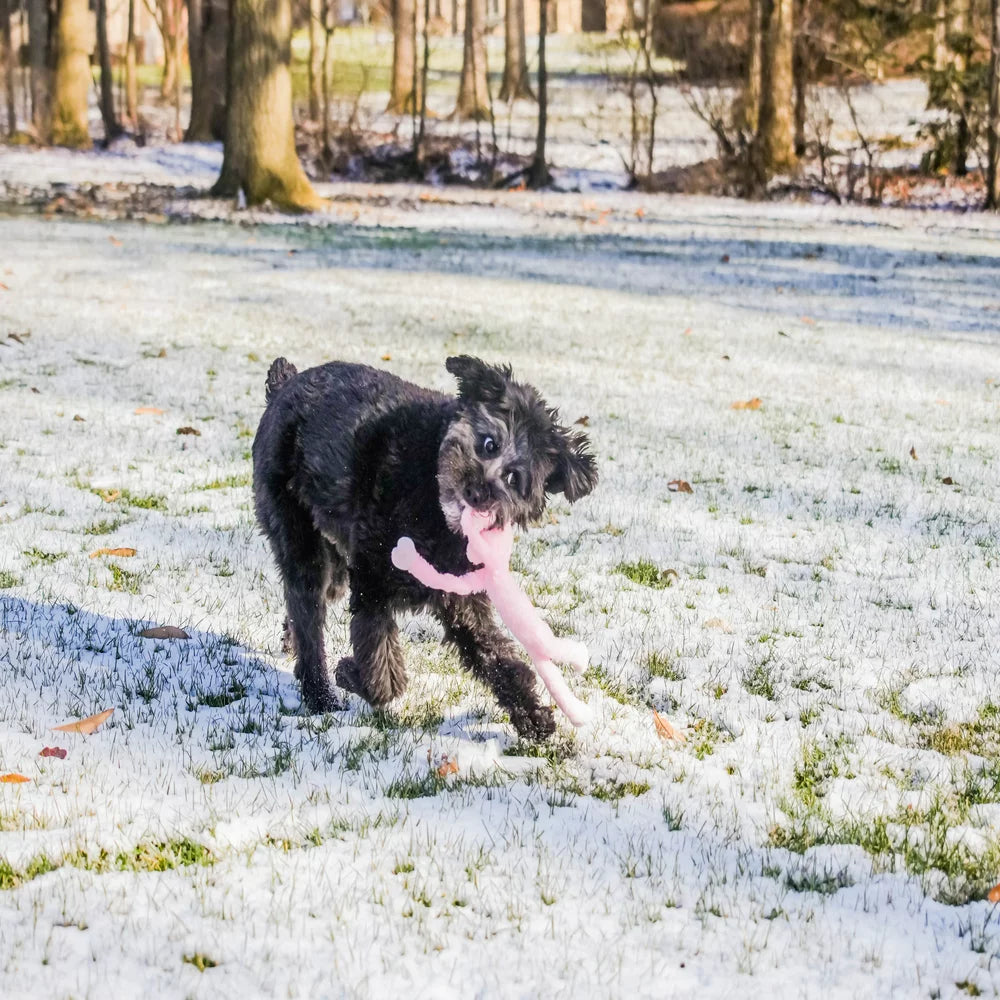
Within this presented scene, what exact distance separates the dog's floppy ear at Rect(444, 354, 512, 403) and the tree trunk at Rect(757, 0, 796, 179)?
26386 mm

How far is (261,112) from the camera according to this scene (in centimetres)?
2150

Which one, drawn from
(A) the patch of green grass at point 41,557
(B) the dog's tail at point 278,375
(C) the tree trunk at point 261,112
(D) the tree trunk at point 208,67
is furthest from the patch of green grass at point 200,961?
(D) the tree trunk at point 208,67

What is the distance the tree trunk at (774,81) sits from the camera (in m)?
28.6

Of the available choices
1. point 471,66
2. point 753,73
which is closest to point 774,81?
point 753,73

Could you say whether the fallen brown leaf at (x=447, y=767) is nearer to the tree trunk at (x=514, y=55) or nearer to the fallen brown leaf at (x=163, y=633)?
the fallen brown leaf at (x=163, y=633)

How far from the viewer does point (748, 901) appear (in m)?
3.40

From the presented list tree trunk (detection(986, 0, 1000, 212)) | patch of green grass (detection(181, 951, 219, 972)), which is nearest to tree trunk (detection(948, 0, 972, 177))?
tree trunk (detection(986, 0, 1000, 212))

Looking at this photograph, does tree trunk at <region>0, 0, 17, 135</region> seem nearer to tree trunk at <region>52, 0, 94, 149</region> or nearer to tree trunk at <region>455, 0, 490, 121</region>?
tree trunk at <region>52, 0, 94, 149</region>

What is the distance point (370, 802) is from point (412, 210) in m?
22.8

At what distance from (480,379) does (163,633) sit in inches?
82.8

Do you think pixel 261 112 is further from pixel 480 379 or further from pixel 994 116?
pixel 480 379

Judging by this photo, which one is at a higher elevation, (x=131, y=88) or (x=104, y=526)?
(x=131, y=88)

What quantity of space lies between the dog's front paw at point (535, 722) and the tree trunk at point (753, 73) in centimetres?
2645

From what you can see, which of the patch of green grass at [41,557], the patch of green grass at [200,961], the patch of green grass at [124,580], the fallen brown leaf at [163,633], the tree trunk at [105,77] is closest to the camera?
the patch of green grass at [200,961]
